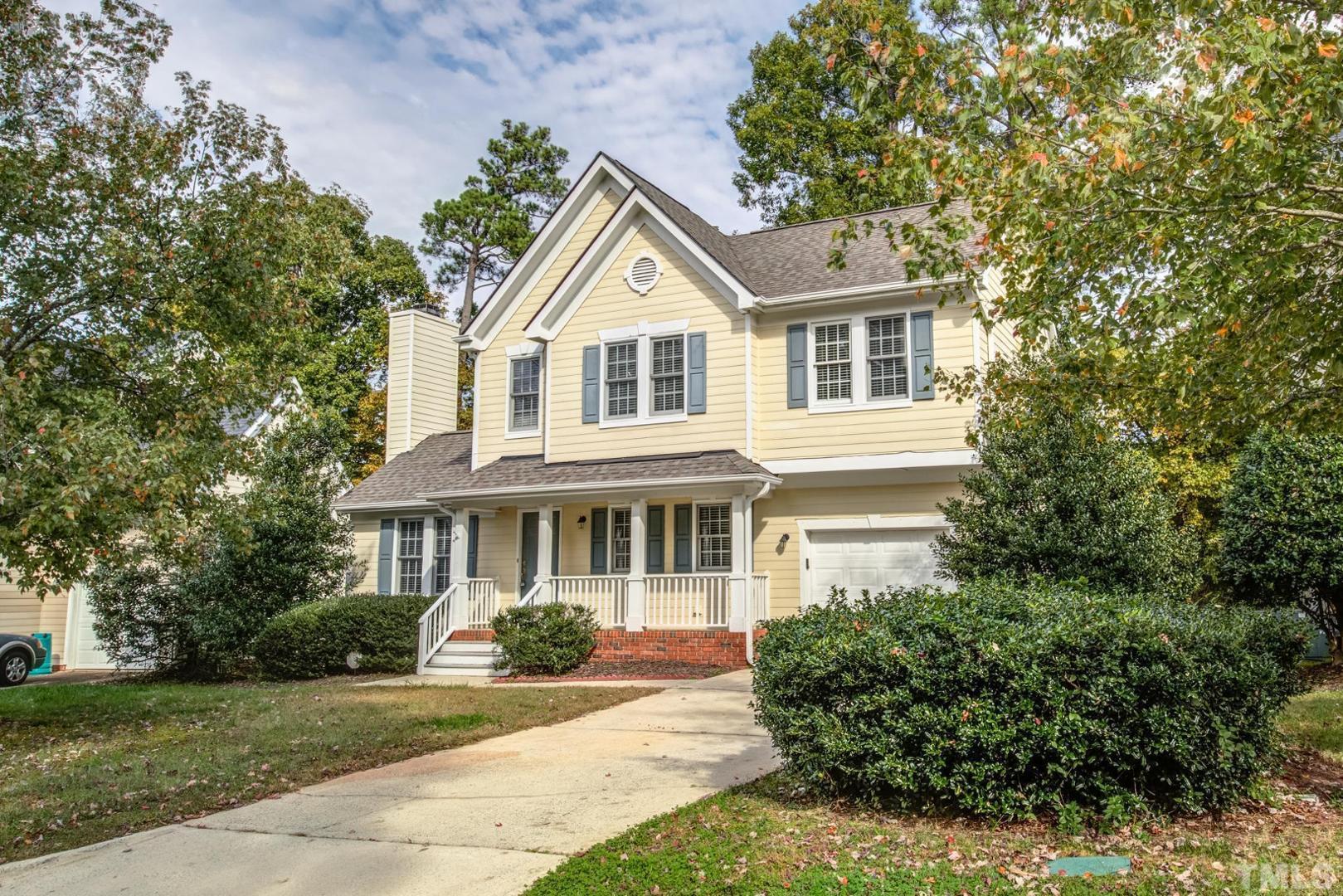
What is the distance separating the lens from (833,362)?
17766 millimetres

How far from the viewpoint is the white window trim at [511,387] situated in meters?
20.3

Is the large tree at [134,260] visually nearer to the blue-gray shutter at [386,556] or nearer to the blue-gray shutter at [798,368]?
the blue-gray shutter at [798,368]

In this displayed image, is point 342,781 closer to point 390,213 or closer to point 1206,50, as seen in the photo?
point 1206,50

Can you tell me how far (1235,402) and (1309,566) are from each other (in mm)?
6706

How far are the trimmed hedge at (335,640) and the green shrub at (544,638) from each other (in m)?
2.42

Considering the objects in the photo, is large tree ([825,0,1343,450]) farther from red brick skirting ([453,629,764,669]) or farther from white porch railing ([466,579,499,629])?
white porch railing ([466,579,499,629])

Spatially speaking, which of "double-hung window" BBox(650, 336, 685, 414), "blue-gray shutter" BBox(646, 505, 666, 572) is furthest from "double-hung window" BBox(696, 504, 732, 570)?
"double-hung window" BBox(650, 336, 685, 414)

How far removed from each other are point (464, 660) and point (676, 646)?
156 inches

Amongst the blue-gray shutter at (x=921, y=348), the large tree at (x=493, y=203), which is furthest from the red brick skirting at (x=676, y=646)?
the large tree at (x=493, y=203)

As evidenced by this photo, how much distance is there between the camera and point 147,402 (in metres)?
12.2

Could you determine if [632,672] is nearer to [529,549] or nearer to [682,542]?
[682,542]

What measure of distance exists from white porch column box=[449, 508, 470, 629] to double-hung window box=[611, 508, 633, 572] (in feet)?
9.29

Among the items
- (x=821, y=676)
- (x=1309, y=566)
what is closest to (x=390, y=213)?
(x=1309, y=566)

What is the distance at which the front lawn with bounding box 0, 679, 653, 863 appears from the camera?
7.69 m
